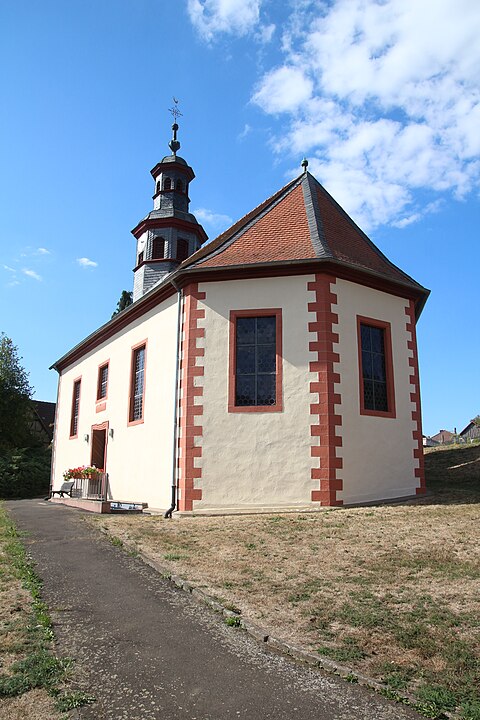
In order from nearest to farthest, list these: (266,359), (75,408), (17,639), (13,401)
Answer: (17,639), (266,359), (75,408), (13,401)

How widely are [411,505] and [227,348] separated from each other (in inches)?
211

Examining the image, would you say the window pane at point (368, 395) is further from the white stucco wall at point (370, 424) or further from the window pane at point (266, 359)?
the window pane at point (266, 359)

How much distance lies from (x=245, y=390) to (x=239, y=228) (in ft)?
16.5

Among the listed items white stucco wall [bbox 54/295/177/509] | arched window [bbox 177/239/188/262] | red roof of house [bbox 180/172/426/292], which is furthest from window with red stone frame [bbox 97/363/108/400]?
red roof of house [bbox 180/172/426/292]

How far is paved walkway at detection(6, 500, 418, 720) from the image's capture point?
139 inches

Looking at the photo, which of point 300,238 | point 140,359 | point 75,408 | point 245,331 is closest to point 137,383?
point 140,359

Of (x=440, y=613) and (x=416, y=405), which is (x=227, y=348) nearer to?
(x=416, y=405)

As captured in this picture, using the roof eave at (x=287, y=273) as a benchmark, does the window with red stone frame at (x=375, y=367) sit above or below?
below

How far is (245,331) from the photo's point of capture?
13555 mm

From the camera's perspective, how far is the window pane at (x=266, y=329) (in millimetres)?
13359

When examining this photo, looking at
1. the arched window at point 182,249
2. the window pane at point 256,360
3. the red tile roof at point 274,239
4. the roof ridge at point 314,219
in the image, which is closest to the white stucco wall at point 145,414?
the window pane at point 256,360

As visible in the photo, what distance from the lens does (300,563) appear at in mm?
7328

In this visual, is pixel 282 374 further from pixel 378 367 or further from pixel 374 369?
pixel 378 367

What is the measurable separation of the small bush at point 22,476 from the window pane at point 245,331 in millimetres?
18698
